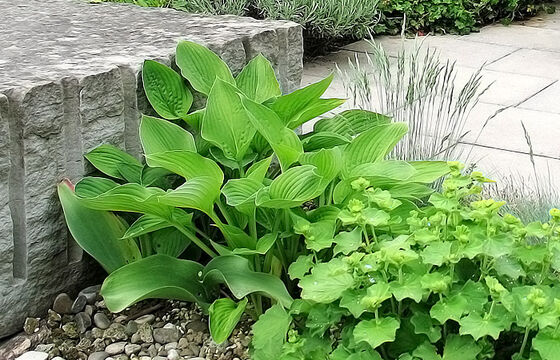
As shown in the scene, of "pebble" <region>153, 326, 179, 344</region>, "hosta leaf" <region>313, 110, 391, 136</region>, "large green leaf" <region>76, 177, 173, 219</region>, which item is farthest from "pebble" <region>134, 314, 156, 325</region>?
"hosta leaf" <region>313, 110, 391, 136</region>

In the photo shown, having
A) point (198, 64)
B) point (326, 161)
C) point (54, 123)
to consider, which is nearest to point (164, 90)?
point (198, 64)

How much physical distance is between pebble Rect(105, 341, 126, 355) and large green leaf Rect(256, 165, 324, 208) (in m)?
0.66

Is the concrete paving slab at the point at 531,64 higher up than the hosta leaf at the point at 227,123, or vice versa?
the hosta leaf at the point at 227,123

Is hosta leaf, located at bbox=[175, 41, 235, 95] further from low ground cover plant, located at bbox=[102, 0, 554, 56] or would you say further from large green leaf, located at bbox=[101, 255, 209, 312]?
low ground cover plant, located at bbox=[102, 0, 554, 56]

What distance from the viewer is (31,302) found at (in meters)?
2.57

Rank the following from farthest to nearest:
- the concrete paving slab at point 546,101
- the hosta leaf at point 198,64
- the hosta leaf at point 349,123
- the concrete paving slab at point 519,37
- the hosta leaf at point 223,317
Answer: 1. the concrete paving slab at point 519,37
2. the concrete paving slab at point 546,101
3. the hosta leaf at point 349,123
4. the hosta leaf at point 198,64
5. the hosta leaf at point 223,317

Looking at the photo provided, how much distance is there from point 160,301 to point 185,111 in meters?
0.67

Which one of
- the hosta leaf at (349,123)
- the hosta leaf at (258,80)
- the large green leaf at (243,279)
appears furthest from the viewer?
the hosta leaf at (349,123)

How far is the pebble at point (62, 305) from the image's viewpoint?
8.61 ft

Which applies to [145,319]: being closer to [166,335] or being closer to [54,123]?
[166,335]

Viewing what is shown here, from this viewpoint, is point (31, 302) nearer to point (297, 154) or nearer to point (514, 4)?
point (297, 154)

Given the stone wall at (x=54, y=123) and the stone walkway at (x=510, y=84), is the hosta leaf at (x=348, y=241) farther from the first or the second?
the stone walkway at (x=510, y=84)

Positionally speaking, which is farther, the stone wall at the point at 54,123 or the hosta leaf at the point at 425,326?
the stone wall at the point at 54,123

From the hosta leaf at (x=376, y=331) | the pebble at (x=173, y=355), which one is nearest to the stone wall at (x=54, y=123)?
the pebble at (x=173, y=355)
